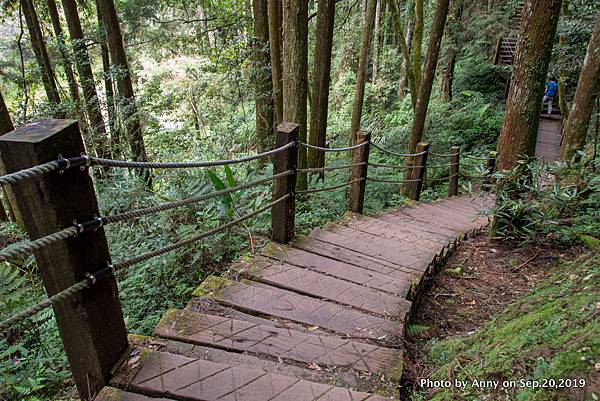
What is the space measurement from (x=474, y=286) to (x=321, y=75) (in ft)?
14.8

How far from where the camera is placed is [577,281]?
2.50m

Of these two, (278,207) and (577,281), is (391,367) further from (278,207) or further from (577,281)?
(278,207)

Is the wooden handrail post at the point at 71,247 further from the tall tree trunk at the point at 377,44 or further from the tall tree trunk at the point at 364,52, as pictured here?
the tall tree trunk at the point at 377,44

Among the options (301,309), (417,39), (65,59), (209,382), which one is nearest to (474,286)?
(301,309)

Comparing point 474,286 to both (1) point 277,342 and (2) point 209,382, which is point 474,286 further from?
(2) point 209,382

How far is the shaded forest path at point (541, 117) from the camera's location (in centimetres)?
1411

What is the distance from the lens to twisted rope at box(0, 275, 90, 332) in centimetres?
151

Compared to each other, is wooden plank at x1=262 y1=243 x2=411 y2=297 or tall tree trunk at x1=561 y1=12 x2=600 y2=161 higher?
tall tree trunk at x1=561 y1=12 x2=600 y2=161

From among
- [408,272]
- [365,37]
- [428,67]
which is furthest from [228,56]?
[408,272]

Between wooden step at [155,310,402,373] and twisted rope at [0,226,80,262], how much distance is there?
0.94 metres

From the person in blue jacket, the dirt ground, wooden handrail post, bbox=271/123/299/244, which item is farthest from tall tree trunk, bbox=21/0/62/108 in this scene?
the person in blue jacket

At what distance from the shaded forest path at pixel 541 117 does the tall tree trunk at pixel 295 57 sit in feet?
35.5

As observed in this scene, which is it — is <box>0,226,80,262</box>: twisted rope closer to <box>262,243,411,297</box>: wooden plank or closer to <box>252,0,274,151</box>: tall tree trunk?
<box>262,243,411,297</box>: wooden plank

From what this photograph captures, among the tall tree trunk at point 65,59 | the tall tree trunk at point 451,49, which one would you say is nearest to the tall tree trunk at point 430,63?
the tall tree trunk at point 451,49
